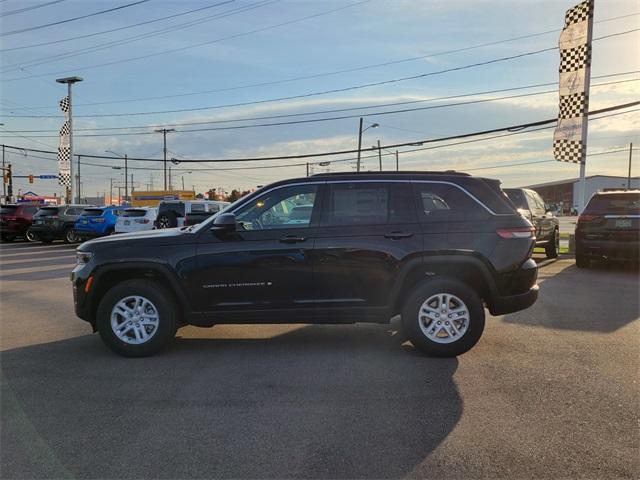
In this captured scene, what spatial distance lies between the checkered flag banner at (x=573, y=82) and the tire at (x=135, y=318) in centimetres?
1611

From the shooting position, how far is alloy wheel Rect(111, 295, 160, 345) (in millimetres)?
5418

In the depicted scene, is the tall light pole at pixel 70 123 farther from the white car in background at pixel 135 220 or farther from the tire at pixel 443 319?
the tire at pixel 443 319

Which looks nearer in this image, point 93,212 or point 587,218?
point 587,218

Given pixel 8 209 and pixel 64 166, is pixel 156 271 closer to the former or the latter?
pixel 8 209

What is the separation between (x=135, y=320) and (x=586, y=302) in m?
6.76

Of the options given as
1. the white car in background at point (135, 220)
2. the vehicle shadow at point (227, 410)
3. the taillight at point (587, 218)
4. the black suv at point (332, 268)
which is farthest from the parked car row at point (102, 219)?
the vehicle shadow at point (227, 410)

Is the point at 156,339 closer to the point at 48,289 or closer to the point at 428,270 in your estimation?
the point at 428,270

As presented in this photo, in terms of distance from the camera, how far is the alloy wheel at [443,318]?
530 centimetres

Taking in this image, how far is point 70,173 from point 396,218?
3542 cm

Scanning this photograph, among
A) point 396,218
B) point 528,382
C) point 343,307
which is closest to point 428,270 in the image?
point 396,218

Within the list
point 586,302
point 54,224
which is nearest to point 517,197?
point 586,302

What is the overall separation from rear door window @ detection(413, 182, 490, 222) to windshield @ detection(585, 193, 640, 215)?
724cm

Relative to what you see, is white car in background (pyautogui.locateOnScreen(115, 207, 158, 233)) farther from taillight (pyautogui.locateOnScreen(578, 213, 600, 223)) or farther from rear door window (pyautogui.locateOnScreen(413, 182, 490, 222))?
rear door window (pyautogui.locateOnScreen(413, 182, 490, 222))

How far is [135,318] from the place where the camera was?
5.44 metres
